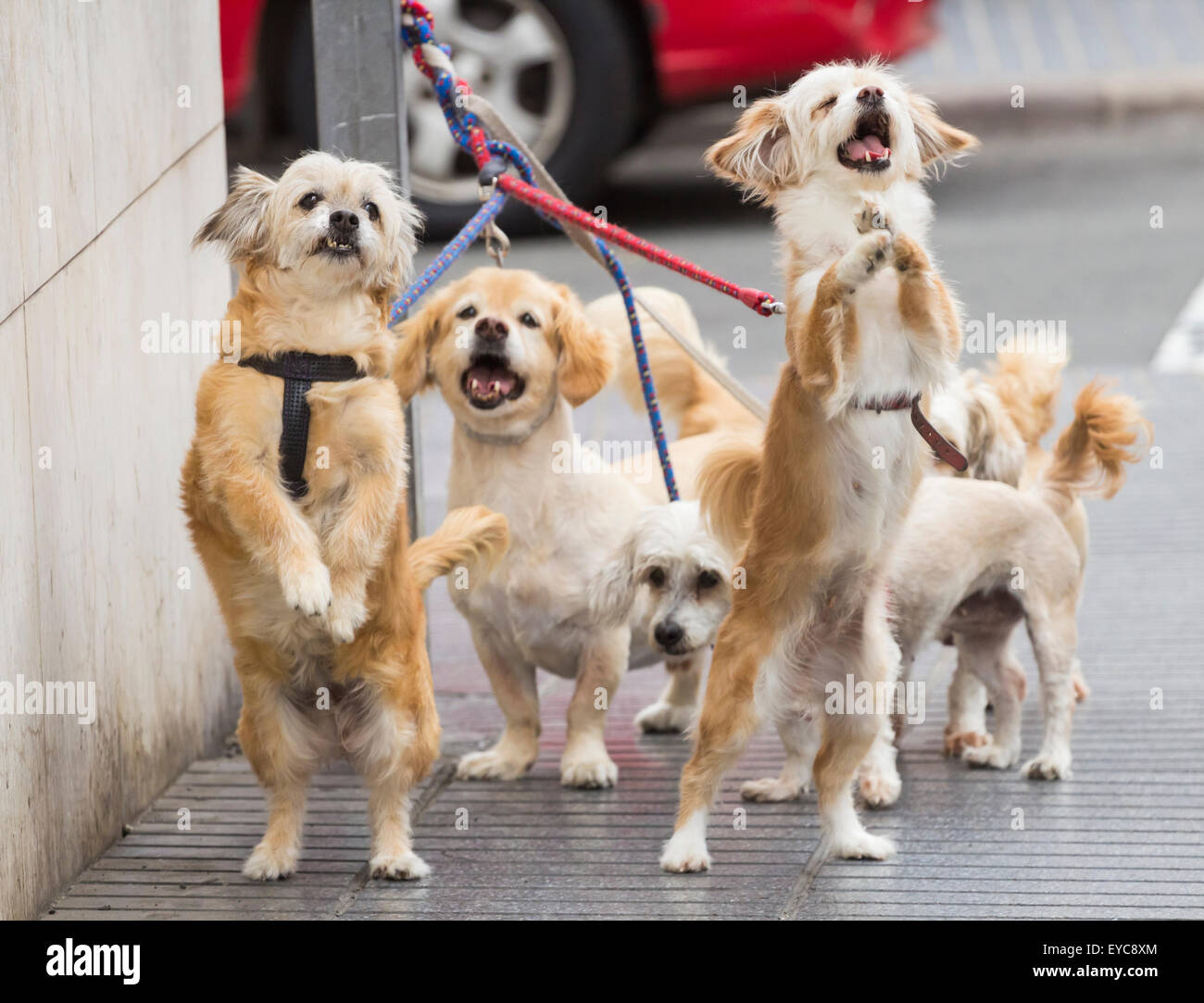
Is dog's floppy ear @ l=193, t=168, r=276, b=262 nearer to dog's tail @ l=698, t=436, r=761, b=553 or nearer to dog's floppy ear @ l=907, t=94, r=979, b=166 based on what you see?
dog's tail @ l=698, t=436, r=761, b=553

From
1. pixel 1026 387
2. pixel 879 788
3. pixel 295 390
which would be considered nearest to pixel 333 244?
pixel 295 390

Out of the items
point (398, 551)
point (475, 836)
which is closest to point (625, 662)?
point (475, 836)

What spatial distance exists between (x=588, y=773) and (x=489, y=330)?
1.27m

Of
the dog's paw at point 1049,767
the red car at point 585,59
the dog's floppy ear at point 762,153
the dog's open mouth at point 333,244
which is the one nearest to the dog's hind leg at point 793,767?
the dog's paw at point 1049,767

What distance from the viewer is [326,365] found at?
411cm

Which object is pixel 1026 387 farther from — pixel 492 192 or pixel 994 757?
pixel 492 192

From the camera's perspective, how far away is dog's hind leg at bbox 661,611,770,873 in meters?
4.36

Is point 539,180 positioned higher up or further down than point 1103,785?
higher up

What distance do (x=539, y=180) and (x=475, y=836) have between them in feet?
6.69

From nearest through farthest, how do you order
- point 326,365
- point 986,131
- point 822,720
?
point 326,365 < point 822,720 < point 986,131

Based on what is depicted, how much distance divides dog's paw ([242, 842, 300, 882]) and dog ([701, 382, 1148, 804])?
1.30 m

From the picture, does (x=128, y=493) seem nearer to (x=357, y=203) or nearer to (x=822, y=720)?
(x=357, y=203)

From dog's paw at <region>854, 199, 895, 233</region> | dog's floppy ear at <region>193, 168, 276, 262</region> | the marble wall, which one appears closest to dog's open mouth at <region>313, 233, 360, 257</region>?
dog's floppy ear at <region>193, 168, 276, 262</region>

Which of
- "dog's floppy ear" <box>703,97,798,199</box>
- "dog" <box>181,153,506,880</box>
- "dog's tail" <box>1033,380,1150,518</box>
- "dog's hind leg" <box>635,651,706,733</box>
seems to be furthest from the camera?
"dog's hind leg" <box>635,651,706,733</box>
